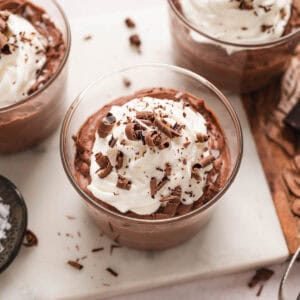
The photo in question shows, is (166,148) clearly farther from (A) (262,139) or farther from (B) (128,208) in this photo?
(A) (262,139)

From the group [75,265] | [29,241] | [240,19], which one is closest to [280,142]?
[240,19]

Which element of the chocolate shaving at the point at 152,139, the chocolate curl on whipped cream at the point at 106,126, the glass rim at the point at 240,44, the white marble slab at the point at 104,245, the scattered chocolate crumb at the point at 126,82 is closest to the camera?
the chocolate shaving at the point at 152,139

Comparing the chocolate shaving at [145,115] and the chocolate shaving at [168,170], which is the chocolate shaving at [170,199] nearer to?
the chocolate shaving at [168,170]

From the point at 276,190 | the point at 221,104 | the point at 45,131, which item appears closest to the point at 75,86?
the point at 45,131

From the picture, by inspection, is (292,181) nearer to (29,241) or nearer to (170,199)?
(170,199)

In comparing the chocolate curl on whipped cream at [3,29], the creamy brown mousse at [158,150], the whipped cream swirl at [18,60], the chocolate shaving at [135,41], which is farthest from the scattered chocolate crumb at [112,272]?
the chocolate shaving at [135,41]

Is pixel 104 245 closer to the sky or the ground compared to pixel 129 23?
closer to the ground
